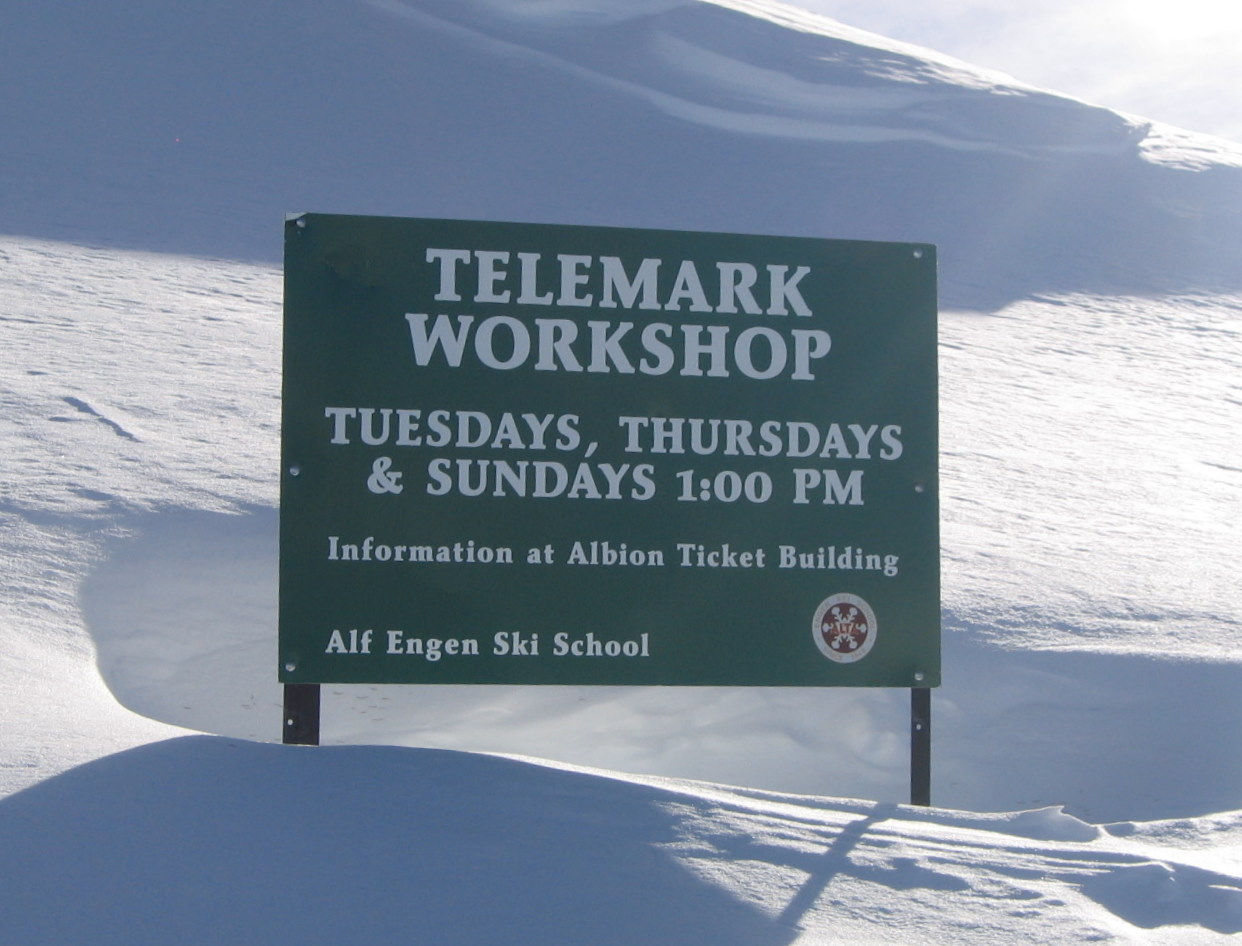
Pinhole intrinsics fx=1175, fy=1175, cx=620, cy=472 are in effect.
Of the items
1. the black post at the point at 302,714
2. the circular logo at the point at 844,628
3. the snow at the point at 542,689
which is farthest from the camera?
the circular logo at the point at 844,628

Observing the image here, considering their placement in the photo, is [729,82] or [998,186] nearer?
[998,186]

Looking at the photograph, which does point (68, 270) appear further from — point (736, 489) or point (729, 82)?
point (729, 82)

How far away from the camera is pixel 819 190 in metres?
14.8

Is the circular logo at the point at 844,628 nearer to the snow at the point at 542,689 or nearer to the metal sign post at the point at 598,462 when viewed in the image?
the metal sign post at the point at 598,462

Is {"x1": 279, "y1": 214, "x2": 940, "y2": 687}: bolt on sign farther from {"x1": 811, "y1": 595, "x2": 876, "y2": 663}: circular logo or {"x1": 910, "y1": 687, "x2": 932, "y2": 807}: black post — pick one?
{"x1": 910, "y1": 687, "x2": 932, "y2": 807}: black post

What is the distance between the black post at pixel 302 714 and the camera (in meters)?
3.05

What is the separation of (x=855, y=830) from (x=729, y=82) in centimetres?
1733

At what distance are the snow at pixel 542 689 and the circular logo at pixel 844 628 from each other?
399mm

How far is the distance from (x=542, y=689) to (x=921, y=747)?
4.63ft

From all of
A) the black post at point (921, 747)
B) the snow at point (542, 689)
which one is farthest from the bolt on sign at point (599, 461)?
the snow at point (542, 689)

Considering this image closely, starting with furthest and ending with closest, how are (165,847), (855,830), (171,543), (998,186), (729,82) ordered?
(729,82)
(998,186)
(171,543)
(855,830)
(165,847)

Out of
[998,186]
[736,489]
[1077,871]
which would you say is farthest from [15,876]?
[998,186]

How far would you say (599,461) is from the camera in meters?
3.19

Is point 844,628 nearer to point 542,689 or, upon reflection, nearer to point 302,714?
point 542,689
